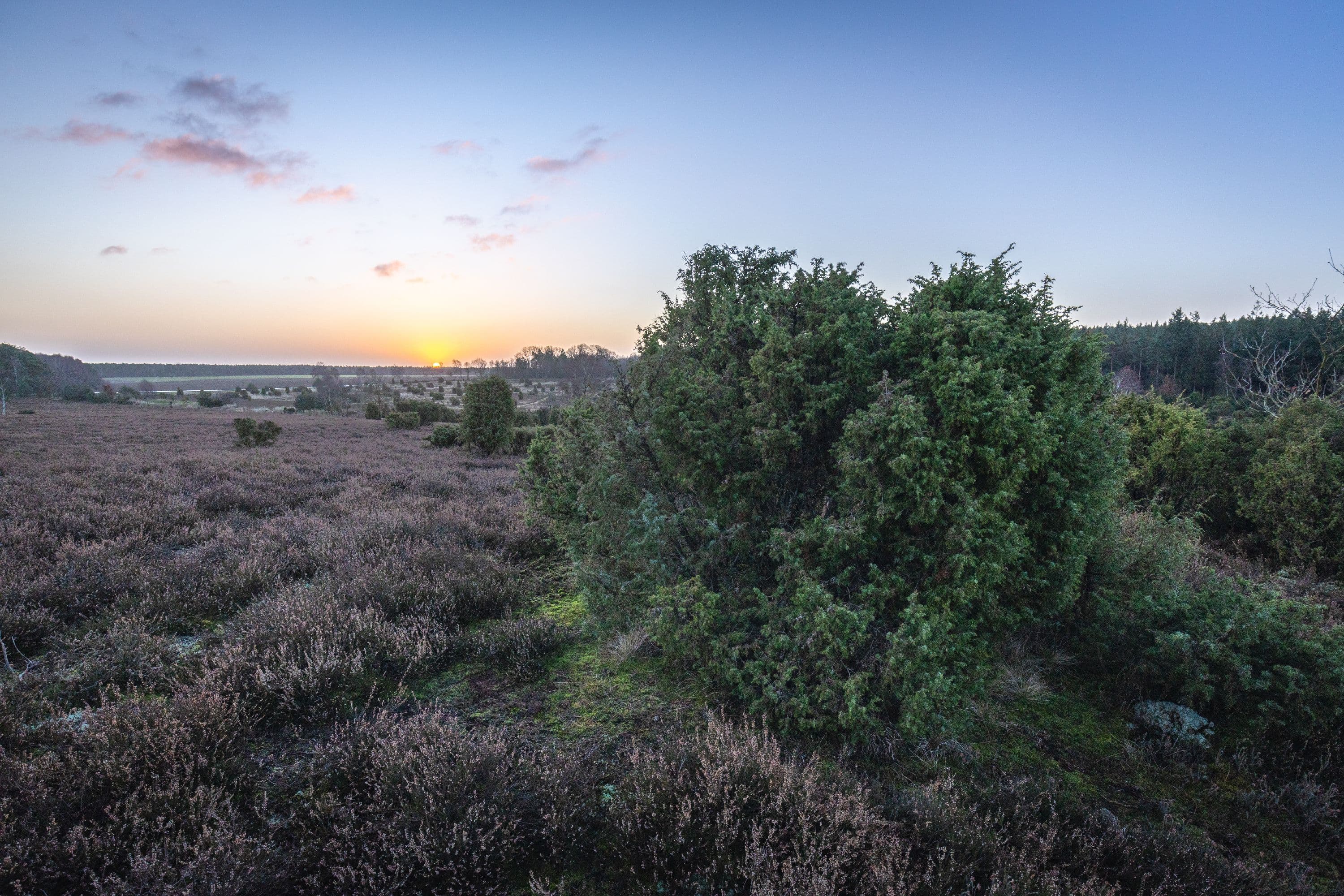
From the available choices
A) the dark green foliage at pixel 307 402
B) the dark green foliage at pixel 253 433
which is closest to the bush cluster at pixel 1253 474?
the dark green foliage at pixel 253 433

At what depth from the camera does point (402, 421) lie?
117ft

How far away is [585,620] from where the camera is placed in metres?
5.55

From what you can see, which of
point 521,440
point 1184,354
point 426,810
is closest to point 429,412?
point 521,440

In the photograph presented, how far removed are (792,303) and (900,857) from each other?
3975 millimetres

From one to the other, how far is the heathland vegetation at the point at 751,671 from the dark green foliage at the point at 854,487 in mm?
35

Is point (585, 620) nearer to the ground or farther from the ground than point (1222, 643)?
nearer to the ground

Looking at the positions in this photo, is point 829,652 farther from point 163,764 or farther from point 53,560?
point 53,560

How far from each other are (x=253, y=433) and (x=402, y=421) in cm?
1207

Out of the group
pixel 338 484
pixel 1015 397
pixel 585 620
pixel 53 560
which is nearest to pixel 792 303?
pixel 1015 397

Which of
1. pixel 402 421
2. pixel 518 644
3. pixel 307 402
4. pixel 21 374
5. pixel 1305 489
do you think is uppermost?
pixel 21 374

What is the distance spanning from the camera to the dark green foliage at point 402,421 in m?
35.8

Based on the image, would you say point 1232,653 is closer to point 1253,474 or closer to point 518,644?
point 518,644

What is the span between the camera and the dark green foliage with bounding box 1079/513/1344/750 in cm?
376

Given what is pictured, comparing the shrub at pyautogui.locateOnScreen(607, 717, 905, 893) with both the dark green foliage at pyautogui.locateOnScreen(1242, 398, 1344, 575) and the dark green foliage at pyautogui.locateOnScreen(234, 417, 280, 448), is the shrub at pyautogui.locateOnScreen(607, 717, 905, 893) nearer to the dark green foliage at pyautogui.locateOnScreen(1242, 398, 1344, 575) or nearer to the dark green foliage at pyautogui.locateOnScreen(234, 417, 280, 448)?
the dark green foliage at pyautogui.locateOnScreen(1242, 398, 1344, 575)
